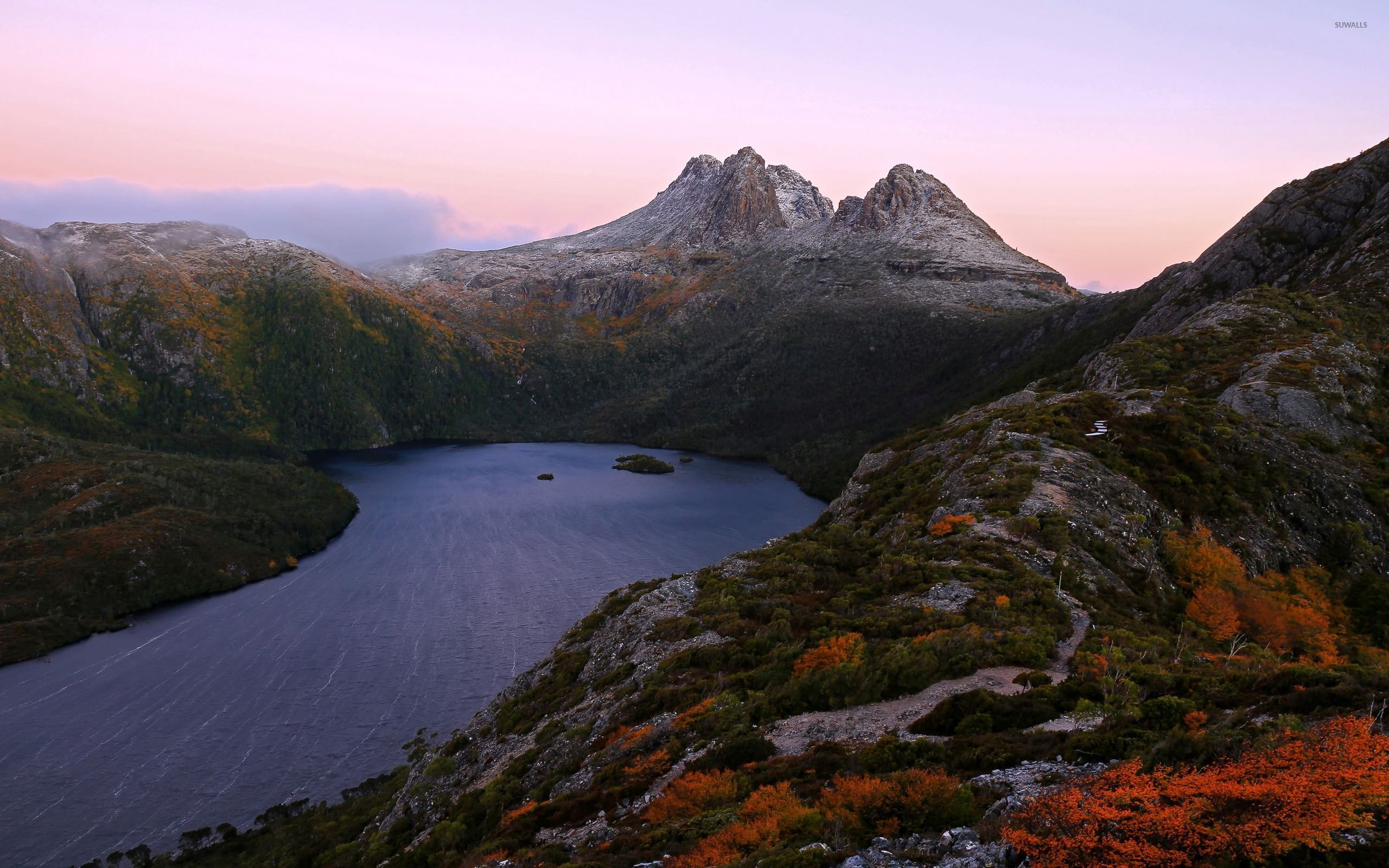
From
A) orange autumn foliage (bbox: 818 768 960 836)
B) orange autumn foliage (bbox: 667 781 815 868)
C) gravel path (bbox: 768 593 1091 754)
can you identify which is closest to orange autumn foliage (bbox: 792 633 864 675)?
gravel path (bbox: 768 593 1091 754)

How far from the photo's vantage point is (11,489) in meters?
172

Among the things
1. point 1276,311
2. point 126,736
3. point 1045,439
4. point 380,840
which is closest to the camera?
point 380,840

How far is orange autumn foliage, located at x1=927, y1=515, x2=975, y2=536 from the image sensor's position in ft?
150

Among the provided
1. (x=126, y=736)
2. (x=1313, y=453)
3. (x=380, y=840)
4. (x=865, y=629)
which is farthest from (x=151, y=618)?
(x=1313, y=453)

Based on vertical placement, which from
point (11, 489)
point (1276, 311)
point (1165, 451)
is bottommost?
point (11, 489)

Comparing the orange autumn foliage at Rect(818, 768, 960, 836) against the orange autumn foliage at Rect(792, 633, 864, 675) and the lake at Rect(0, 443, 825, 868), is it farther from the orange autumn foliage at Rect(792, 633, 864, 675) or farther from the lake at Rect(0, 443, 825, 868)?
the lake at Rect(0, 443, 825, 868)

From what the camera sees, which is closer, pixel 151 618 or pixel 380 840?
pixel 380 840

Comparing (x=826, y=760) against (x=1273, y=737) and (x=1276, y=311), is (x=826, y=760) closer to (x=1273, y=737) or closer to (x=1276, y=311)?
(x=1273, y=737)

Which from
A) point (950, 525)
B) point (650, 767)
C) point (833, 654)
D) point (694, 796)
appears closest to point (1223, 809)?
point (694, 796)

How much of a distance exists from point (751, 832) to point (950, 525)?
31854 mm

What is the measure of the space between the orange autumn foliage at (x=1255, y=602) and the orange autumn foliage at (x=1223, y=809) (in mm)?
24846

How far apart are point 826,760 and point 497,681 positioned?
95.0 m

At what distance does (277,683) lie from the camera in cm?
10825

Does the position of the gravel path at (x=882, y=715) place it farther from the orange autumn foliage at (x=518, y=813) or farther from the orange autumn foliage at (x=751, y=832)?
the orange autumn foliage at (x=518, y=813)
